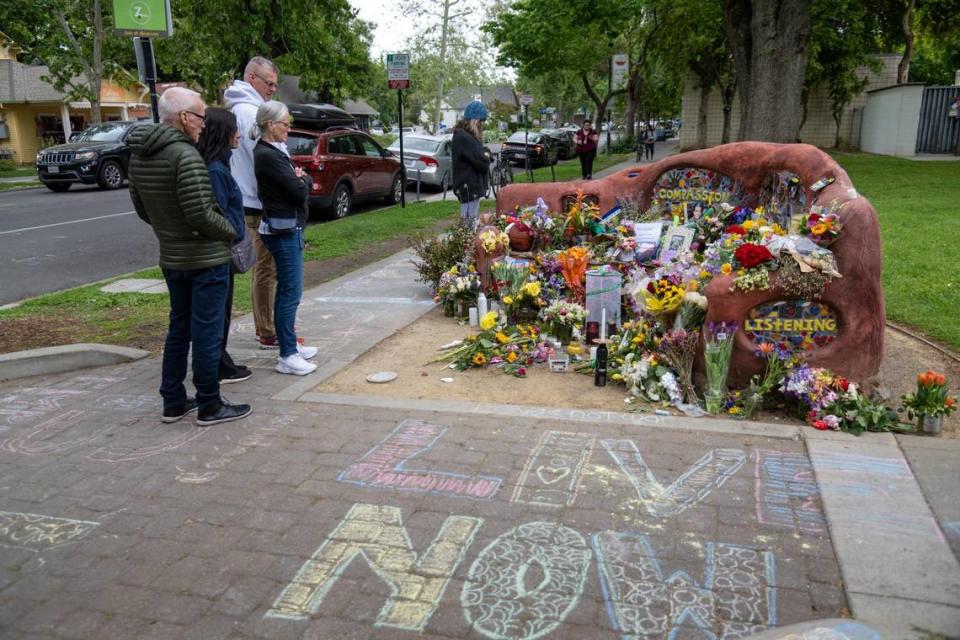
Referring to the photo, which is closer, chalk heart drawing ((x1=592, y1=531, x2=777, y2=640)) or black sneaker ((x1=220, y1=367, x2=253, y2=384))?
chalk heart drawing ((x1=592, y1=531, x2=777, y2=640))

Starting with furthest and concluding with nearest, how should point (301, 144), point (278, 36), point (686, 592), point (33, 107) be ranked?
point (33, 107) → point (301, 144) → point (278, 36) → point (686, 592)

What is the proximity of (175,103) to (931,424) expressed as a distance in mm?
4502

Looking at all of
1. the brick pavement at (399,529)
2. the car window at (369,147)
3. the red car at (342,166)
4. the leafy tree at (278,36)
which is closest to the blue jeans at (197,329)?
the brick pavement at (399,529)

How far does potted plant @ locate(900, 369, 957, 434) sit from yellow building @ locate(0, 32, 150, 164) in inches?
1341

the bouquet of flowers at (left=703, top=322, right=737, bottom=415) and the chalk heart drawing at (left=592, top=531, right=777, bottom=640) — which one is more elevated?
the bouquet of flowers at (left=703, top=322, right=737, bottom=415)

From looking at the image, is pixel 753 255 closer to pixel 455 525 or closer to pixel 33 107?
pixel 455 525

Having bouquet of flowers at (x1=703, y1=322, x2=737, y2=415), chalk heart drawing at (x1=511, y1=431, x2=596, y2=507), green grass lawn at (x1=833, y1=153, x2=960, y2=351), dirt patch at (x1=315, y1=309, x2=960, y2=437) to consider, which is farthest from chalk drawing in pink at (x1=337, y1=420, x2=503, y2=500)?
green grass lawn at (x1=833, y1=153, x2=960, y2=351)

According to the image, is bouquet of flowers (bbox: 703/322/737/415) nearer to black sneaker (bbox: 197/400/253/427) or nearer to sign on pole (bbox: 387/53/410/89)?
black sneaker (bbox: 197/400/253/427)

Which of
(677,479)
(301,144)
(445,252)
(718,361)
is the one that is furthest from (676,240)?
(301,144)

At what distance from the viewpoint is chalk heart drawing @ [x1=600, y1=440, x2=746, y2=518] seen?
3.33 meters

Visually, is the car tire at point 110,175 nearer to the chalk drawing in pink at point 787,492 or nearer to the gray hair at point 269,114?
the gray hair at point 269,114

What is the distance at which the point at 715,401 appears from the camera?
4.41 metres

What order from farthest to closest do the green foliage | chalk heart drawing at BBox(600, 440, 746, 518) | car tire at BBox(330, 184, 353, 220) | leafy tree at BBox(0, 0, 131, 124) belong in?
1. leafy tree at BBox(0, 0, 131, 124)
2. car tire at BBox(330, 184, 353, 220)
3. the green foliage
4. chalk heart drawing at BBox(600, 440, 746, 518)

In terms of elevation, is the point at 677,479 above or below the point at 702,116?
below
